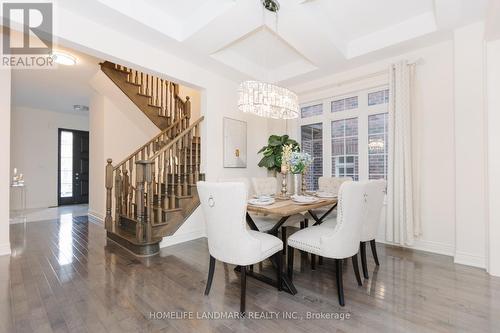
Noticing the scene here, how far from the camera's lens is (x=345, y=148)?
4.13 m

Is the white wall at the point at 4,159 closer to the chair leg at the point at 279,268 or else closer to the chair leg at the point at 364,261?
the chair leg at the point at 279,268

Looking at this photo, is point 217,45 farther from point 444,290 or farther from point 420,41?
point 444,290

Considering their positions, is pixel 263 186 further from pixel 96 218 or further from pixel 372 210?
pixel 96 218

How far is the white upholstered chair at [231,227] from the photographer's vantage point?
183 cm

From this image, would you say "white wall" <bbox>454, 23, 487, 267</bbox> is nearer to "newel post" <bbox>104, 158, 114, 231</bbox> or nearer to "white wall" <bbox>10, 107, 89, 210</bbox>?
"newel post" <bbox>104, 158, 114, 231</bbox>

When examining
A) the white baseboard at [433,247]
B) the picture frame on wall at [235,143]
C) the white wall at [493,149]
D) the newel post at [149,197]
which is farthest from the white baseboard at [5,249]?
the white wall at [493,149]

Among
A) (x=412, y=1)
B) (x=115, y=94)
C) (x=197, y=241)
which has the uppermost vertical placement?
(x=412, y=1)

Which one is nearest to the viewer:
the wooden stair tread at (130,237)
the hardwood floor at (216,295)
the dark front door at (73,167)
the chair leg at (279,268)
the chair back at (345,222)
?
the hardwood floor at (216,295)

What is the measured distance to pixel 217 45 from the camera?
323 centimetres

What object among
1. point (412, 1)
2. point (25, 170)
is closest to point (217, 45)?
point (412, 1)

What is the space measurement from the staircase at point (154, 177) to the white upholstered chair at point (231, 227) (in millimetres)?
1580

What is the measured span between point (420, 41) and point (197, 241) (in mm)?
4241

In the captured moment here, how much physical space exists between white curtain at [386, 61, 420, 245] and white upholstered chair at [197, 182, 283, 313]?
2.31m

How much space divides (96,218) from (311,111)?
205 inches
